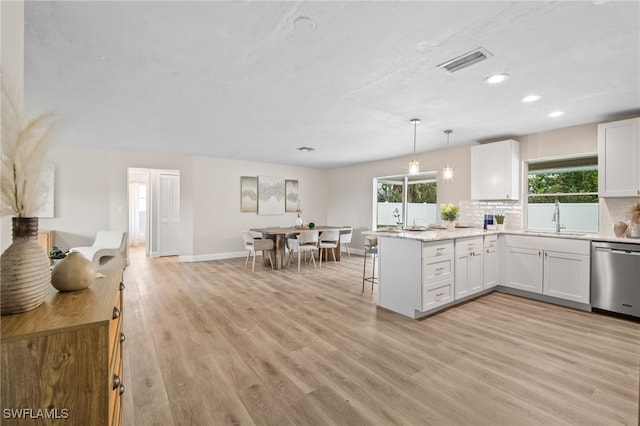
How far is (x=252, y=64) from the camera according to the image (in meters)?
2.48

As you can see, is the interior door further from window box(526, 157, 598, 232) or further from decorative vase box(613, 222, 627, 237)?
decorative vase box(613, 222, 627, 237)

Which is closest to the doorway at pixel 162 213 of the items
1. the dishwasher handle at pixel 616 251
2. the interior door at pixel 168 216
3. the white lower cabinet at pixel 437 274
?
the interior door at pixel 168 216

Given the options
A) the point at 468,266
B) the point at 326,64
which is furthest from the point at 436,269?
the point at 326,64

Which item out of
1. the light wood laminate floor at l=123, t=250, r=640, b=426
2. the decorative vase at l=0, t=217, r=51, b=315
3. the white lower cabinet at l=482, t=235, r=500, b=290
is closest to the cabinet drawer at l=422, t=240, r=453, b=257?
the light wood laminate floor at l=123, t=250, r=640, b=426

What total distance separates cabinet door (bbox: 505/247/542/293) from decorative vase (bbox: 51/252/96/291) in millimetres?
4808

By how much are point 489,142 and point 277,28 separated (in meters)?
4.51

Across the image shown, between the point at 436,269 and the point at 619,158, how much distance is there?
269 cm

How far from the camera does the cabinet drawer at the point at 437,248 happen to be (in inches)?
128

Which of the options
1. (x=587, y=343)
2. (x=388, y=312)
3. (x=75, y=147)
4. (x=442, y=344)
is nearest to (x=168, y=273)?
(x=75, y=147)

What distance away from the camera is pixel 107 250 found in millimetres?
4953

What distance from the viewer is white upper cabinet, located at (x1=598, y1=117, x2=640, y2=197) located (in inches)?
137

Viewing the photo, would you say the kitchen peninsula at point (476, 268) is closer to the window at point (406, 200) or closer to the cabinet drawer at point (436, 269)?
the cabinet drawer at point (436, 269)

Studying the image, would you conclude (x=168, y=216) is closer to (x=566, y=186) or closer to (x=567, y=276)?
(x=567, y=276)

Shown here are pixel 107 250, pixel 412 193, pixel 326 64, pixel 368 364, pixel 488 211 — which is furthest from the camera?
pixel 412 193
